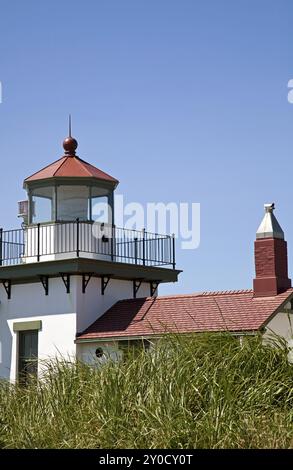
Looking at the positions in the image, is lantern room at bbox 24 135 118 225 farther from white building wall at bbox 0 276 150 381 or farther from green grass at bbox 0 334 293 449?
green grass at bbox 0 334 293 449

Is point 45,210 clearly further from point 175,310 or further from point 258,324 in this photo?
point 258,324

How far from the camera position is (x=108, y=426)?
46.4 feet

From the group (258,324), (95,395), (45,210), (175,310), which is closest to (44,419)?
(95,395)

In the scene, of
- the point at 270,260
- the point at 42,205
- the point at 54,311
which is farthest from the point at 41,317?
the point at 270,260

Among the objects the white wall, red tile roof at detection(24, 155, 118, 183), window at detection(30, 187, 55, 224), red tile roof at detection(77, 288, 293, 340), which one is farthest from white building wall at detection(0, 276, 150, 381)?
red tile roof at detection(24, 155, 118, 183)

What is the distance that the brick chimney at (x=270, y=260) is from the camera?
86.9 ft

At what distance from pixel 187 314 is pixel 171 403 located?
1328 cm

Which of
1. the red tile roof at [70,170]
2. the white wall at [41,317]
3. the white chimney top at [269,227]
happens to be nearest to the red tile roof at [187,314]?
the white wall at [41,317]

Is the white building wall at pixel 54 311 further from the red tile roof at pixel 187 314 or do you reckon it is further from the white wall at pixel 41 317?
the red tile roof at pixel 187 314

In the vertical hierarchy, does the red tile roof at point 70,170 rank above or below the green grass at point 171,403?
above

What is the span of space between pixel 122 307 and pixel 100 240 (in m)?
2.09

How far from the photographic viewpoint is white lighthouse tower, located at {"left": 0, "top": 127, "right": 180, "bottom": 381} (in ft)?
93.3

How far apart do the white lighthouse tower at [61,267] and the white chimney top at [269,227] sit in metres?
3.36

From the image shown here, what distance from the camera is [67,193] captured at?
29.2 metres
